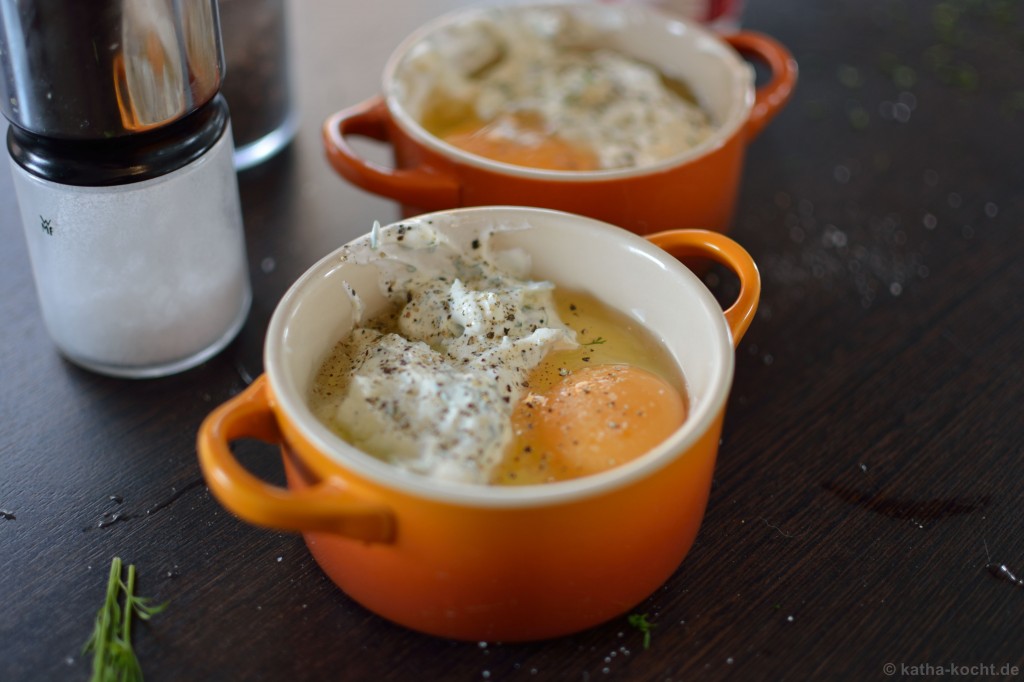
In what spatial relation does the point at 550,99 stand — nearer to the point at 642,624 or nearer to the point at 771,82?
the point at 771,82

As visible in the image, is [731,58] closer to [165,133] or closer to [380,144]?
[380,144]

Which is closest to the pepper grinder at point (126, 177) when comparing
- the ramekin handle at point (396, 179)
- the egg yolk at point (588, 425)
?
the ramekin handle at point (396, 179)

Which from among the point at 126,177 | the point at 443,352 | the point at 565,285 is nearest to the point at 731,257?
the point at 565,285

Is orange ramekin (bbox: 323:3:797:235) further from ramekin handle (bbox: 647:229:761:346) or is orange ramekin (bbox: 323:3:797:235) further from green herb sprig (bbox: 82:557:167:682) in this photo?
green herb sprig (bbox: 82:557:167:682)

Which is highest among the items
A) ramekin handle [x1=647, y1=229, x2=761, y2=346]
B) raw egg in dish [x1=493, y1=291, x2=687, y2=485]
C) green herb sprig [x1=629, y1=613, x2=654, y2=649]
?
ramekin handle [x1=647, y1=229, x2=761, y2=346]

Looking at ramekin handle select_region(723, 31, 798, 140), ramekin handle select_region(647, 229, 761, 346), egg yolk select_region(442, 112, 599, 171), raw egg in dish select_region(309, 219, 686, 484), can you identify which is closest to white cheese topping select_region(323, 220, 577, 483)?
raw egg in dish select_region(309, 219, 686, 484)

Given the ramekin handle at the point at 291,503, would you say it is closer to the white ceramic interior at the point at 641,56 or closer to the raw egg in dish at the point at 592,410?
the raw egg in dish at the point at 592,410

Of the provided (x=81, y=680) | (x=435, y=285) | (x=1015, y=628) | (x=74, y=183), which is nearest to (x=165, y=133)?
(x=74, y=183)
